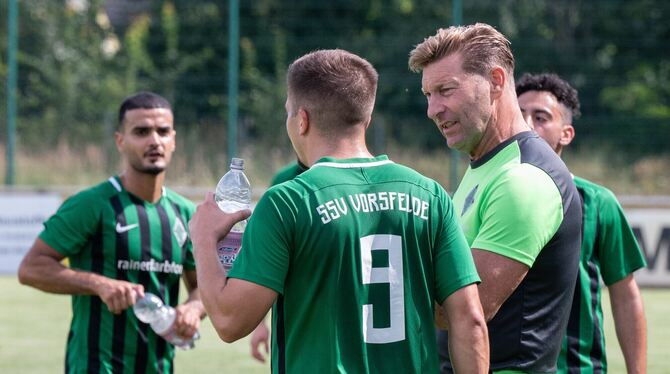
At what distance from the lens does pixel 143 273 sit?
5.48 metres

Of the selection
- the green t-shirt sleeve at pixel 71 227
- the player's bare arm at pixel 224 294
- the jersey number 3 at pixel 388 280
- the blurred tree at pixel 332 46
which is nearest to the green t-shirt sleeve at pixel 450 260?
the jersey number 3 at pixel 388 280

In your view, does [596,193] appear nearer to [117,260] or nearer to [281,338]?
[281,338]

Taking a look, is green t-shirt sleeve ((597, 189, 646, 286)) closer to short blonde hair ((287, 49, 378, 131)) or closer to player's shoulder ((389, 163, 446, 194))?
player's shoulder ((389, 163, 446, 194))

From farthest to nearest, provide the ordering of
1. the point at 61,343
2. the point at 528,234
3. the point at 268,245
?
the point at 61,343, the point at 528,234, the point at 268,245

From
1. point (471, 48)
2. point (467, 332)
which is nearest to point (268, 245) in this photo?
point (467, 332)

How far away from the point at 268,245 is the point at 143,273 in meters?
2.61

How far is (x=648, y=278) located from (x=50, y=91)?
10326mm

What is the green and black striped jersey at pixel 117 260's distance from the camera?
5.32 m

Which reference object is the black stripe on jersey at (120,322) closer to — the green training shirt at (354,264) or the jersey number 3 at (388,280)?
the green training shirt at (354,264)

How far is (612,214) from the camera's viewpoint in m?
4.81

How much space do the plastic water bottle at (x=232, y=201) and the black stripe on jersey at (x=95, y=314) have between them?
80.4 inches

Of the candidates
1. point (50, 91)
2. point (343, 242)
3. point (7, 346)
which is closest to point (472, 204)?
point (343, 242)

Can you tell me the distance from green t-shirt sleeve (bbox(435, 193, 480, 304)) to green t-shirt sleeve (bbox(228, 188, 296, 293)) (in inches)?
18.7

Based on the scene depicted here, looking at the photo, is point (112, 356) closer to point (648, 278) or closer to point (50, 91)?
point (648, 278)
